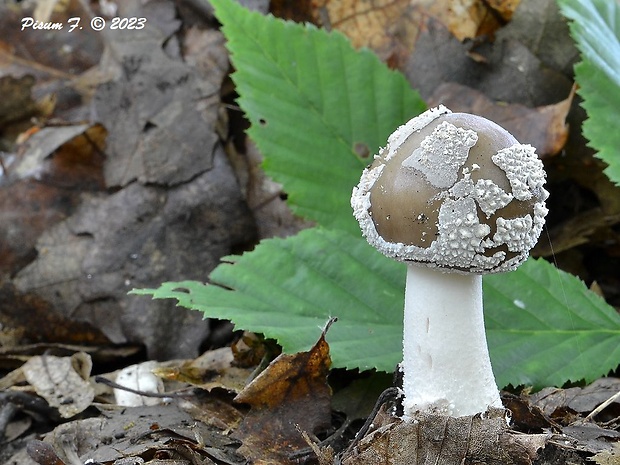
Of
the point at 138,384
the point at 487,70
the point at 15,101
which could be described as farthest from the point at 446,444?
the point at 15,101

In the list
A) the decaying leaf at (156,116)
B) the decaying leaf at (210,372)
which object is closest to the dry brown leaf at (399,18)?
the decaying leaf at (156,116)

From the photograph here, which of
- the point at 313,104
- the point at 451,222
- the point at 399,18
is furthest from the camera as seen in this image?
the point at 399,18

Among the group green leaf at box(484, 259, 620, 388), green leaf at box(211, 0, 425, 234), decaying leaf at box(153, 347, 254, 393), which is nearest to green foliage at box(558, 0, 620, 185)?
green leaf at box(484, 259, 620, 388)

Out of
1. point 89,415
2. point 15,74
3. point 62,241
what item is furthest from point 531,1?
point 15,74

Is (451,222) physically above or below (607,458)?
above

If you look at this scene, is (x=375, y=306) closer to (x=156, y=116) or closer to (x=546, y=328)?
(x=546, y=328)

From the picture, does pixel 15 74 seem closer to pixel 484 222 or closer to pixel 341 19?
pixel 341 19

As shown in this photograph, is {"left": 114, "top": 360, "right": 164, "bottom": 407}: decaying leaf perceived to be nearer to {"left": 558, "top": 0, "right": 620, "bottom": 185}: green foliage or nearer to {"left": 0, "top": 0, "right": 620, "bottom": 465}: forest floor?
{"left": 0, "top": 0, "right": 620, "bottom": 465}: forest floor
